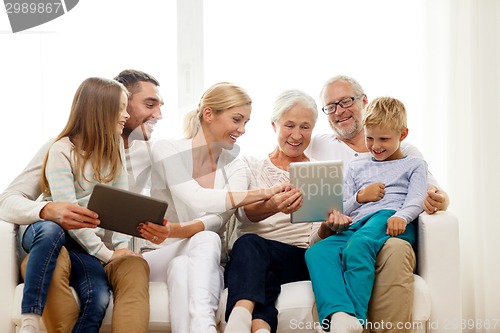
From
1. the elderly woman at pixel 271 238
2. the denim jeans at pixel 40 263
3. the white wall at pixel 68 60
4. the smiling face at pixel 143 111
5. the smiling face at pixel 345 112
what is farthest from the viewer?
the white wall at pixel 68 60

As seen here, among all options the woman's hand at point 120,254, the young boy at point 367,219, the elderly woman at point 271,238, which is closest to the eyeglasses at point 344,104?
the elderly woman at point 271,238

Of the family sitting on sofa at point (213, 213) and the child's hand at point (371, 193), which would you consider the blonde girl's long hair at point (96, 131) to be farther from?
the child's hand at point (371, 193)

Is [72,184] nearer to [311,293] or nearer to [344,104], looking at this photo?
[311,293]

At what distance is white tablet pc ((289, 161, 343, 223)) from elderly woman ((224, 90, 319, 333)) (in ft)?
0.12

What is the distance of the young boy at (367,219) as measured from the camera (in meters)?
2.27

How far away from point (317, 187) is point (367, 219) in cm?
23

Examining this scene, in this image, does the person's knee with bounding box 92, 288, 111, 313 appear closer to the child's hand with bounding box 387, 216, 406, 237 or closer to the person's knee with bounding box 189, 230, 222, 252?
the person's knee with bounding box 189, 230, 222, 252

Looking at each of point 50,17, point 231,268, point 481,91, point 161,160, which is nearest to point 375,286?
point 231,268

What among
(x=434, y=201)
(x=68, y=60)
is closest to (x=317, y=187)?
(x=434, y=201)

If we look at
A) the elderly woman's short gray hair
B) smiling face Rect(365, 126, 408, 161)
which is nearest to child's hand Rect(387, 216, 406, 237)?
smiling face Rect(365, 126, 408, 161)

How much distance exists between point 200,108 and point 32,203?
0.77m

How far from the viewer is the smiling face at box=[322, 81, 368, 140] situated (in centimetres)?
297

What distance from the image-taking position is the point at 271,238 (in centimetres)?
269

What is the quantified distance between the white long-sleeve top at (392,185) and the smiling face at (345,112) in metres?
0.27
